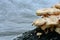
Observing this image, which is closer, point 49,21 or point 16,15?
point 49,21

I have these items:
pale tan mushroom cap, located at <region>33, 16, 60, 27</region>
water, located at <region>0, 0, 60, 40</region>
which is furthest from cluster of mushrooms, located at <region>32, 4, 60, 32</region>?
water, located at <region>0, 0, 60, 40</region>

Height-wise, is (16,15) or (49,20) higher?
(16,15)

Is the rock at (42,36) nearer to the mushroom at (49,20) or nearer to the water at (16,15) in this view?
the mushroom at (49,20)

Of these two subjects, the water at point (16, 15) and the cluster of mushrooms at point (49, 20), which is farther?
the water at point (16, 15)

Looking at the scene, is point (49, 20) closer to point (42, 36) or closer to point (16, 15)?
point (42, 36)

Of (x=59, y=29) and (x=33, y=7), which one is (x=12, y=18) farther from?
(x=59, y=29)

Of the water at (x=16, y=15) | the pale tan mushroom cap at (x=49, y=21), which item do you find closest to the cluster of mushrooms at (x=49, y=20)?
the pale tan mushroom cap at (x=49, y=21)

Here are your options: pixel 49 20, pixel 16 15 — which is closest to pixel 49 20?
pixel 49 20

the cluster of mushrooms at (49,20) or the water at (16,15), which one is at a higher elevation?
the water at (16,15)

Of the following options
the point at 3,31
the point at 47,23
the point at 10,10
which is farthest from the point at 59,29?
the point at 10,10
